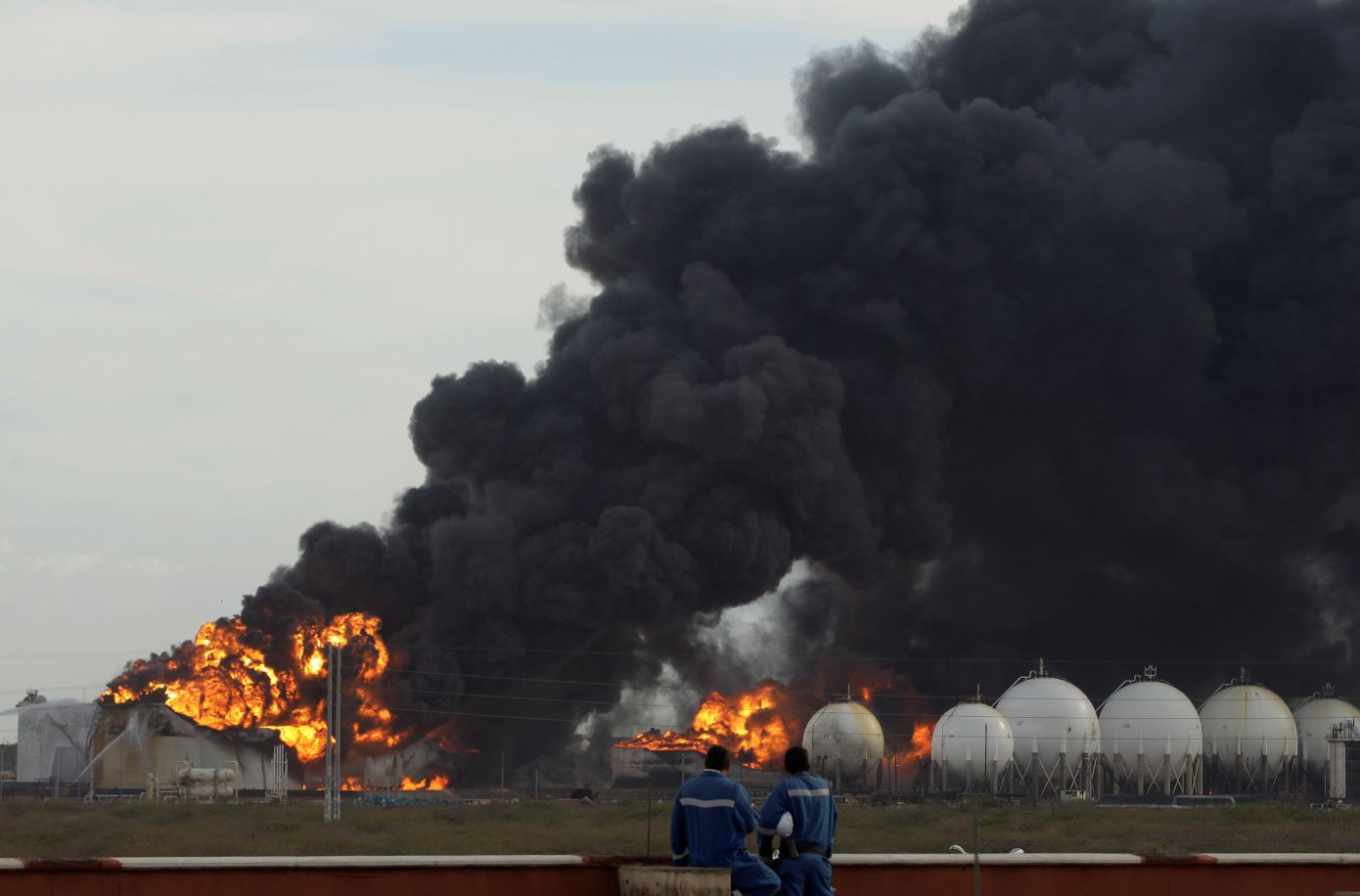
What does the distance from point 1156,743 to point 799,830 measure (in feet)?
265

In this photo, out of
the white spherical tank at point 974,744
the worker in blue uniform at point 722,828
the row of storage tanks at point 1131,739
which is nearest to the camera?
the worker in blue uniform at point 722,828

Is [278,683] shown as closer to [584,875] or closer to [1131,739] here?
[1131,739]

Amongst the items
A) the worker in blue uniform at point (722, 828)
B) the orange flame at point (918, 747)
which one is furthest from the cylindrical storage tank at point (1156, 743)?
the worker in blue uniform at point (722, 828)

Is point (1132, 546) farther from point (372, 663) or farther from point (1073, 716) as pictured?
point (372, 663)

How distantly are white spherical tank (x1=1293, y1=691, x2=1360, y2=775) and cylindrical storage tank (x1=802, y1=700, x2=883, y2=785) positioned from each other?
2363cm

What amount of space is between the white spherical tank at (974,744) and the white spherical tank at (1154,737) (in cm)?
640

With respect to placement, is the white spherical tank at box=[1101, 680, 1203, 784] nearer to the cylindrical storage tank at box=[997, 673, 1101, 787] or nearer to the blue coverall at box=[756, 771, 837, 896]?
the cylindrical storage tank at box=[997, 673, 1101, 787]

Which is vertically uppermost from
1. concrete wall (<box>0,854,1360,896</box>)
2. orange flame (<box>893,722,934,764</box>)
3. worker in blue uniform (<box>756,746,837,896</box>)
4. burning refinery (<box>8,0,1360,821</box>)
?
burning refinery (<box>8,0,1360,821</box>)

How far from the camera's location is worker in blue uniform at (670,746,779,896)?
18.5m

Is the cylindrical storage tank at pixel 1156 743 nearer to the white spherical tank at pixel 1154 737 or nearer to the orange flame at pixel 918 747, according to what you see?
the white spherical tank at pixel 1154 737

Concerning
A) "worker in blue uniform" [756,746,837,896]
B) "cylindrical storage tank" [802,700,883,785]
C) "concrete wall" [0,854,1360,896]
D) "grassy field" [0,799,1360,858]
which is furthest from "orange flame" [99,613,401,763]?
"worker in blue uniform" [756,746,837,896]

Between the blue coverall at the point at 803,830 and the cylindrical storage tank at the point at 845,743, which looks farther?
the cylindrical storage tank at the point at 845,743

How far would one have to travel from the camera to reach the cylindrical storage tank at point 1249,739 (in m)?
97.7

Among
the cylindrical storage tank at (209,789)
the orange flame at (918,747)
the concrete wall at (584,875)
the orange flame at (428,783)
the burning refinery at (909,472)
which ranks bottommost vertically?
the orange flame at (428,783)
